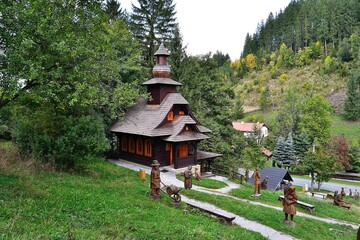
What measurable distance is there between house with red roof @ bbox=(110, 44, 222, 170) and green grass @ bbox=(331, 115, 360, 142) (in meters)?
41.7

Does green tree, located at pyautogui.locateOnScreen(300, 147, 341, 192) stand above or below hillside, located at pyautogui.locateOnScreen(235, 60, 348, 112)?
below

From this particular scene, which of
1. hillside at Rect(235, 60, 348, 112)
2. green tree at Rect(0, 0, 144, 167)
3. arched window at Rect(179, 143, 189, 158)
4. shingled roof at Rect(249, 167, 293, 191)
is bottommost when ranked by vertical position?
shingled roof at Rect(249, 167, 293, 191)

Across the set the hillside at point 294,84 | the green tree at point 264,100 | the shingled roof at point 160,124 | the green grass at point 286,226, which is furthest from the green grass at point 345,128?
the green grass at point 286,226

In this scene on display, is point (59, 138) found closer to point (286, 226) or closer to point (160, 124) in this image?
point (160, 124)

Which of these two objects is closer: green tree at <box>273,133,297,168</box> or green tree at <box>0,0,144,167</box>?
green tree at <box>0,0,144,167</box>

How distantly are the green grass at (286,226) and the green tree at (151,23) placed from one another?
92.2 feet

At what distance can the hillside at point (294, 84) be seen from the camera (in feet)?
240

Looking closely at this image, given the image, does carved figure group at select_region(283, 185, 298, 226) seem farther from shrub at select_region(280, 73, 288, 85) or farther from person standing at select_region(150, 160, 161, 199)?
shrub at select_region(280, 73, 288, 85)

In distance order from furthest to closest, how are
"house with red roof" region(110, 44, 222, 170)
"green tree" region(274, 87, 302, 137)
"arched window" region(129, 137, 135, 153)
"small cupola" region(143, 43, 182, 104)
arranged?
"green tree" region(274, 87, 302, 137) < "small cupola" region(143, 43, 182, 104) < "arched window" region(129, 137, 135, 153) < "house with red roof" region(110, 44, 222, 170)

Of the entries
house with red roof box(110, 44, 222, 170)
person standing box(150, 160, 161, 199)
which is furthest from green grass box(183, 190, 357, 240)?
house with red roof box(110, 44, 222, 170)

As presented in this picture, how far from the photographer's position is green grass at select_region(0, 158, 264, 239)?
670 cm

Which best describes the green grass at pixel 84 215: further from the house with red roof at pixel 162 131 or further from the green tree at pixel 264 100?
the green tree at pixel 264 100

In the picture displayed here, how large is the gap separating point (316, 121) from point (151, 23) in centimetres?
3386

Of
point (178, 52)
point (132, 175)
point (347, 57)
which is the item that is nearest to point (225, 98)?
point (178, 52)
